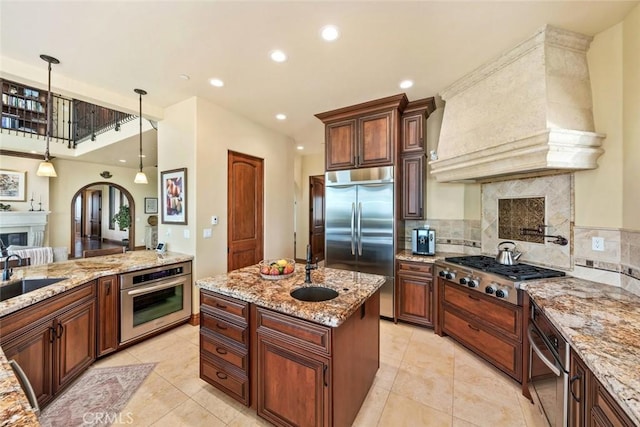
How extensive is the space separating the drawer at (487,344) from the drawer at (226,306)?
2.21 meters

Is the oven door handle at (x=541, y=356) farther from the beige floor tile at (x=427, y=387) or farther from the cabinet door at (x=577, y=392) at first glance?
the beige floor tile at (x=427, y=387)

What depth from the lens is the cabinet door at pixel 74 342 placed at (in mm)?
2000

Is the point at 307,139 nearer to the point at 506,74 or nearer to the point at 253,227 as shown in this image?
the point at 253,227

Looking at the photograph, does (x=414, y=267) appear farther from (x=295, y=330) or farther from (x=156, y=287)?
(x=156, y=287)

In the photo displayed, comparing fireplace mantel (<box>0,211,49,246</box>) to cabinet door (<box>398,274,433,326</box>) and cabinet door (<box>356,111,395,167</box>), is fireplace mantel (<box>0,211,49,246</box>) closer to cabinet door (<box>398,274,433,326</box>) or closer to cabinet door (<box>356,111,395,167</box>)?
cabinet door (<box>356,111,395,167</box>)

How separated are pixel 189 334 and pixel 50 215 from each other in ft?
21.9

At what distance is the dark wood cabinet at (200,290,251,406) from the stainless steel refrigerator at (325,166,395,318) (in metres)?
2.09

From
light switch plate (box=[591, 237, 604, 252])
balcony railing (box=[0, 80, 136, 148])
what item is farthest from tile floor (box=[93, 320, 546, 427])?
balcony railing (box=[0, 80, 136, 148])

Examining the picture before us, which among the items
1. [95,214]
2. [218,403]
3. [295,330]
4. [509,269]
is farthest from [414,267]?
[95,214]

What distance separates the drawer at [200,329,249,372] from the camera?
1799mm

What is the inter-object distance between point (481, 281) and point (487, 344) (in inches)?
23.2

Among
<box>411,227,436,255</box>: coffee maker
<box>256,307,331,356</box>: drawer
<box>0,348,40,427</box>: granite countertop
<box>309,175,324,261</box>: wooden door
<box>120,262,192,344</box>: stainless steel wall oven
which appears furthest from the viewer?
<box>309,175,324,261</box>: wooden door

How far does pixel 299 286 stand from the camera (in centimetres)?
194

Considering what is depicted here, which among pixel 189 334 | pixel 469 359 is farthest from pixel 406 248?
pixel 189 334
